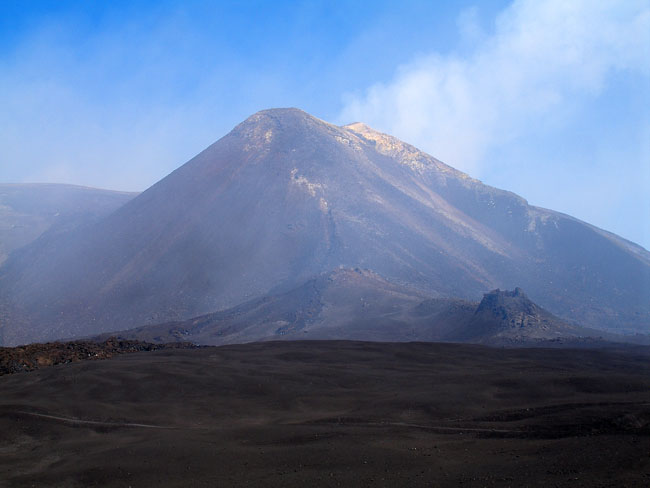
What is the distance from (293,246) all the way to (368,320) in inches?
1176

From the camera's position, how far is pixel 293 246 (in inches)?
3656

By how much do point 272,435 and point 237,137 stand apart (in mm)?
111173

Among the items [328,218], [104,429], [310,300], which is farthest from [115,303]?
[104,429]

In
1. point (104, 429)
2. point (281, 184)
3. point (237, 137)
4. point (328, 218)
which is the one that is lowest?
point (104, 429)

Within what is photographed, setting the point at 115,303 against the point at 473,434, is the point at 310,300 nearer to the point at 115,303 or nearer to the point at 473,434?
the point at 115,303

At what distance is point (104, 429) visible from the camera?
803 inches

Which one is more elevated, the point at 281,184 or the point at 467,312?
the point at 281,184

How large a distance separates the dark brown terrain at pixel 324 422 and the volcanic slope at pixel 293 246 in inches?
1961

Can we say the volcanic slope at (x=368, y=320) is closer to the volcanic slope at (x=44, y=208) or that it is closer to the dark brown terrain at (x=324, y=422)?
the dark brown terrain at (x=324, y=422)

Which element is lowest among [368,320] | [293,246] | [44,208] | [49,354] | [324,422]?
[49,354]

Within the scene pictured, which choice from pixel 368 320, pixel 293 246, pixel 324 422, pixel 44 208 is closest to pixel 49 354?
pixel 324 422

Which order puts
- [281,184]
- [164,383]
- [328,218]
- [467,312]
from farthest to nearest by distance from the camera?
[281,184] < [328,218] < [467,312] < [164,383]

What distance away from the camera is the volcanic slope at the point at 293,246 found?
83.8 m

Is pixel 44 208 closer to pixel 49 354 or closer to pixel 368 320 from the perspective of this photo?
pixel 368 320
